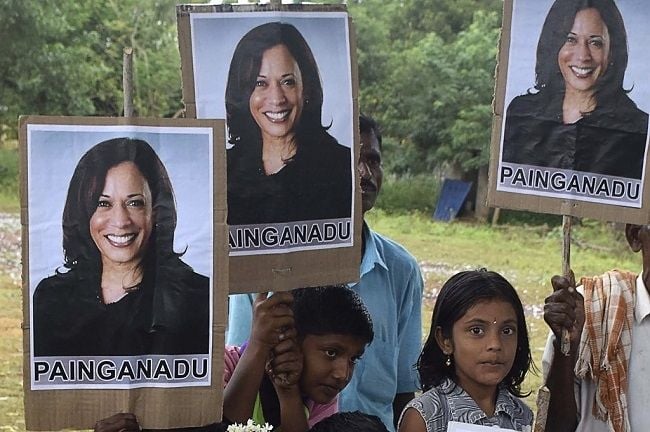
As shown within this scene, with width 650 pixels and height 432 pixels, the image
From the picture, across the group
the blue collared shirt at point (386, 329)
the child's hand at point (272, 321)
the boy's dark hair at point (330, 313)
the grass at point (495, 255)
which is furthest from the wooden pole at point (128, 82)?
the grass at point (495, 255)

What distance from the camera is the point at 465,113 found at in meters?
10.7

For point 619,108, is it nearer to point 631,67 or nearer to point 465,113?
point 631,67

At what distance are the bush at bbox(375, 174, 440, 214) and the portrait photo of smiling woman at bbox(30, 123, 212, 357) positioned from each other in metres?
9.20

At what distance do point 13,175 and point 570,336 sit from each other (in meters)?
9.39

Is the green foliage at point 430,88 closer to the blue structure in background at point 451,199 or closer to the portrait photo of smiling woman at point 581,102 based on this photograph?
the blue structure in background at point 451,199

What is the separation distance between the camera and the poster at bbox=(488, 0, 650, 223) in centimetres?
208

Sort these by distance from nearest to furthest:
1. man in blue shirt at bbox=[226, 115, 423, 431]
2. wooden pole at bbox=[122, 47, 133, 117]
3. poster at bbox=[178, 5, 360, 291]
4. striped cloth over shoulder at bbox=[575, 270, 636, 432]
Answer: wooden pole at bbox=[122, 47, 133, 117]
poster at bbox=[178, 5, 360, 291]
striped cloth over shoulder at bbox=[575, 270, 636, 432]
man in blue shirt at bbox=[226, 115, 423, 431]

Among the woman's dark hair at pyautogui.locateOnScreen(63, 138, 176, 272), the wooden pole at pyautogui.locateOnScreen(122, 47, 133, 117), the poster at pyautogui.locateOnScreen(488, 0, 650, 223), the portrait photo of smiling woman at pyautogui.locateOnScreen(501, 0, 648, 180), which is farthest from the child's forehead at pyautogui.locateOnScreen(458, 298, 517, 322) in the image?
the wooden pole at pyautogui.locateOnScreen(122, 47, 133, 117)

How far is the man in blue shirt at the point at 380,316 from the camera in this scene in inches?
94.9

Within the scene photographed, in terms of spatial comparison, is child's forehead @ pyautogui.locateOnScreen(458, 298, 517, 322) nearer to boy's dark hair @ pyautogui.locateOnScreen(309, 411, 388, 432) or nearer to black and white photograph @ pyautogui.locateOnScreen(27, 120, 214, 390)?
boy's dark hair @ pyautogui.locateOnScreen(309, 411, 388, 432)

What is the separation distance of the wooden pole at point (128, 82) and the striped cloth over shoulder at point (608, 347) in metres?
1.14

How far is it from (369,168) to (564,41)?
2.00 feet

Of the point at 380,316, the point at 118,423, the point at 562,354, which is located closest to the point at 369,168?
the point at 380,316

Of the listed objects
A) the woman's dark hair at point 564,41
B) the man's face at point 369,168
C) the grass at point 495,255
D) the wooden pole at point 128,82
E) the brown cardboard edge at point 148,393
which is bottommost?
the grass at point 495,255
